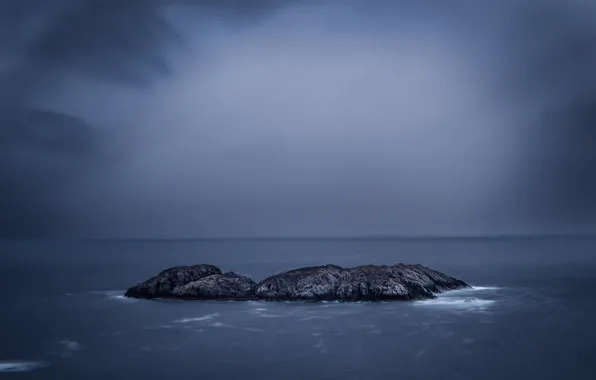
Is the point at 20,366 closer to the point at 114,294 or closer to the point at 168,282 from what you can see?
the point at 168,282

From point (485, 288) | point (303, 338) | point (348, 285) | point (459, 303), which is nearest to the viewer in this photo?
point (303, 338)

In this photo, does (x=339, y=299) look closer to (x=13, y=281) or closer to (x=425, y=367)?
(x=425, y=367)

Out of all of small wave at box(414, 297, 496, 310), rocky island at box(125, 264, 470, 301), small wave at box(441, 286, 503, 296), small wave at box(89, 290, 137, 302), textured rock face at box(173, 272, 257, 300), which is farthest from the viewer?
small wave at box(441, 286, 503, 296)

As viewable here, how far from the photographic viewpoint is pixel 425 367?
24.8 meters

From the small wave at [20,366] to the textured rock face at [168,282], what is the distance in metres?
18.4

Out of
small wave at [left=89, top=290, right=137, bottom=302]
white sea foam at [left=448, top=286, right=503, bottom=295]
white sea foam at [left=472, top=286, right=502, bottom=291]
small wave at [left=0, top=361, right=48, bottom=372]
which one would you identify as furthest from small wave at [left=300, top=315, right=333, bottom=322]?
white sea foam at [left=472, top=286, right=502, bottom=291]

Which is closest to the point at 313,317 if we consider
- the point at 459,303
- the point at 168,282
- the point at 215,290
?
the point at 215,290

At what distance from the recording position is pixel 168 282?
146 feet

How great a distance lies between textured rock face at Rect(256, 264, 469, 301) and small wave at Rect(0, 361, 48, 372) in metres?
20.0

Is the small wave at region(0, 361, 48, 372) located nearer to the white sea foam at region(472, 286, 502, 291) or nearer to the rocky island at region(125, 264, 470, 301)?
the rocky island at region(125, 264, 470, 301)

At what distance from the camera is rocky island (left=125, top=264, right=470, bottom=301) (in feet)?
137

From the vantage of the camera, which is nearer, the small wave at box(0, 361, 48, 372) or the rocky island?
the small wave at box(0, 361, 48, 372)

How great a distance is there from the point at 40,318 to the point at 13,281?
106 feet

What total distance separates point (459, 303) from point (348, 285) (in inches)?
376
